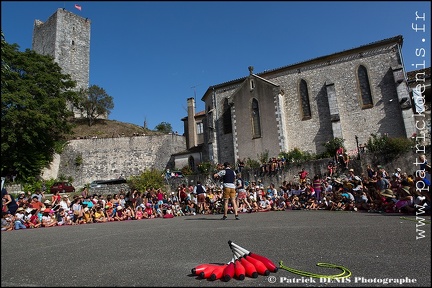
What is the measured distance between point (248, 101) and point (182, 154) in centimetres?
1208

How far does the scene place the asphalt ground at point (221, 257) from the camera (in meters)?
3.08

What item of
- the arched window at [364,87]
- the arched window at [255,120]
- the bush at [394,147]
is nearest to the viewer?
the bush at [394,147]

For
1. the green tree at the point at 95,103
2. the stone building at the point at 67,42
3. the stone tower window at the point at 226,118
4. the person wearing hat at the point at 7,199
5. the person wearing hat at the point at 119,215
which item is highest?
the stone building at the point at 67,42

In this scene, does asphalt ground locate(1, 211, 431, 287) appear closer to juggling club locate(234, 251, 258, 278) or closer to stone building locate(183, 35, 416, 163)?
juggling club locate(234, 251, 258, 278)

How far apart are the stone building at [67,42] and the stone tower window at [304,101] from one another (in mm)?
37898

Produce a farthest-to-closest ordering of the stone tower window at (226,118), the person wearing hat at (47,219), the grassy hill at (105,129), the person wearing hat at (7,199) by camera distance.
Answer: the grassy hill at (105,129), the stone tower window at (226,118), the person wearing hat at (47,219), the person wearing hat at (7,199)

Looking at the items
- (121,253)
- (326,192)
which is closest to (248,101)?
(326,192)

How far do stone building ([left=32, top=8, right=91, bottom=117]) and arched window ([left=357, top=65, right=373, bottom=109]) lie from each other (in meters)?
42.7

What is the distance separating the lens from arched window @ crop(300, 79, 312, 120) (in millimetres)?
26825

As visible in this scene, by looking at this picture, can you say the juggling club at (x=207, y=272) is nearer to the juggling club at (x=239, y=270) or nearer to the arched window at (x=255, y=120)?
the juggling club at (x=239, y=270)

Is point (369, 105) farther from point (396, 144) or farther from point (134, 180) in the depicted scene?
point (134, 180)

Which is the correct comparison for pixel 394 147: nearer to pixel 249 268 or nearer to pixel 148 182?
pixel 249 268

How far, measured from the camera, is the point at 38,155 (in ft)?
96.4

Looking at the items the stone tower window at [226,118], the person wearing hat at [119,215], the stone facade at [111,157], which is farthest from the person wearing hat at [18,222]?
the stone facade at [111,157]
